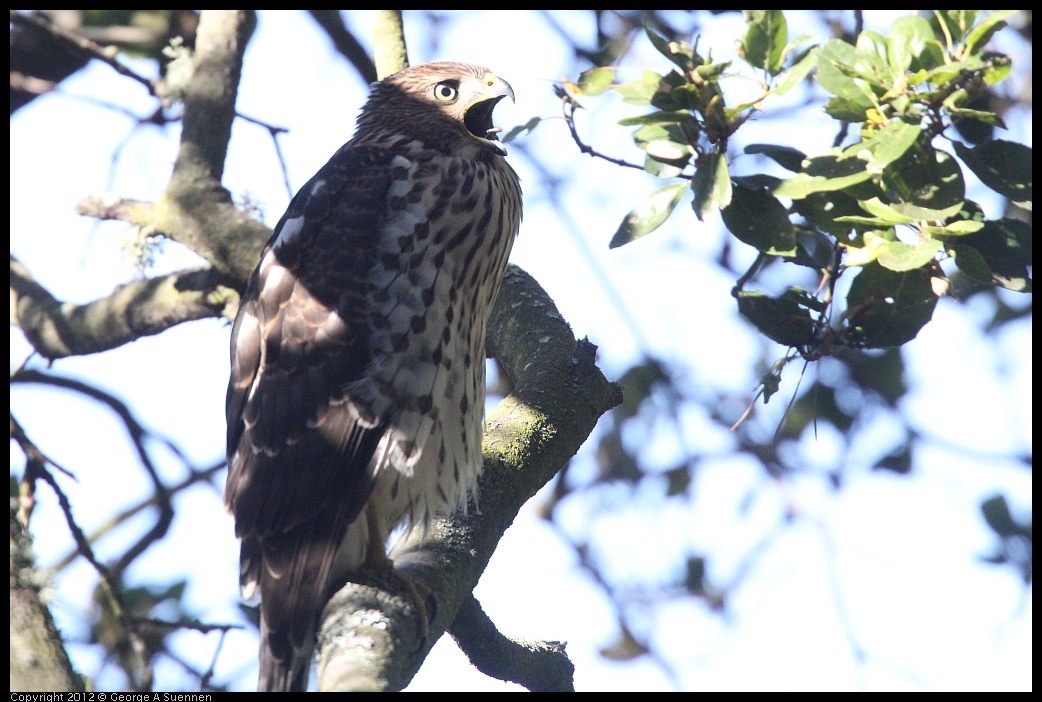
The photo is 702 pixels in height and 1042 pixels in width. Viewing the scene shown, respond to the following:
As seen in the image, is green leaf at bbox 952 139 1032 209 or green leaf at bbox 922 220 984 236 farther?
green leaf at bbox 952 139 1032 209

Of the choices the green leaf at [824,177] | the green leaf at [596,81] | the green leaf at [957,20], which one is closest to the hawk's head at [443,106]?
the green leaf at [596,81]

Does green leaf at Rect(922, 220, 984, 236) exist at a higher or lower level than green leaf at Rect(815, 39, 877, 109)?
lower

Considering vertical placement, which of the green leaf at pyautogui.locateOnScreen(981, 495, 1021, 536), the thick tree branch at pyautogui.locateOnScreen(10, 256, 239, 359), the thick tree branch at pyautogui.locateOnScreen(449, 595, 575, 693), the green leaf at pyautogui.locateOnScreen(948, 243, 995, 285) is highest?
the thick tree branch at pyautogui.locateOnScreen(10, 256, 239, 359)

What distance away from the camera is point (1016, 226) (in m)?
2.69

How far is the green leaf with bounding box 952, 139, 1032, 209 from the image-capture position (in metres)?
2.62

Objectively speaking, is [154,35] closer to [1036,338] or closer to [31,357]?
[31,357]

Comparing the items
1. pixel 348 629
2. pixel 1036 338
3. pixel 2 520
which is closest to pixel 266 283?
pixel 2 520

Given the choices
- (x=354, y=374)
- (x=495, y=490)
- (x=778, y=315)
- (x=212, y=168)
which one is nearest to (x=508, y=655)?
(x=495, y=490)

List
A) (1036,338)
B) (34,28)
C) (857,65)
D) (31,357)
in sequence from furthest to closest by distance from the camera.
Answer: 1. (34,28)
2. (31,357)
3. (1036,338)
4. (857,65)

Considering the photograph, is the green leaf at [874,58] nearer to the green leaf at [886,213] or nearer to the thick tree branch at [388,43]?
the green leaf at [886,213]

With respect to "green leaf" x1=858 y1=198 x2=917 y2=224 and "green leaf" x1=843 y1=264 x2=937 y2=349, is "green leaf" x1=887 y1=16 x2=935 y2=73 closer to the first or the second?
"green leaf" x1=858 y1=198 x2=917 y2=224

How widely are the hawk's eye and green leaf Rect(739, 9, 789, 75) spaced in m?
1.24

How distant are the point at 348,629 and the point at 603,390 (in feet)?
4.05

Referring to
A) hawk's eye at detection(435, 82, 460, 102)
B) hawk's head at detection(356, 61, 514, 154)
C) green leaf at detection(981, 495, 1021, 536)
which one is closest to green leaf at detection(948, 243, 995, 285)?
green leaf at detection(981, 495, 1021, 536)
